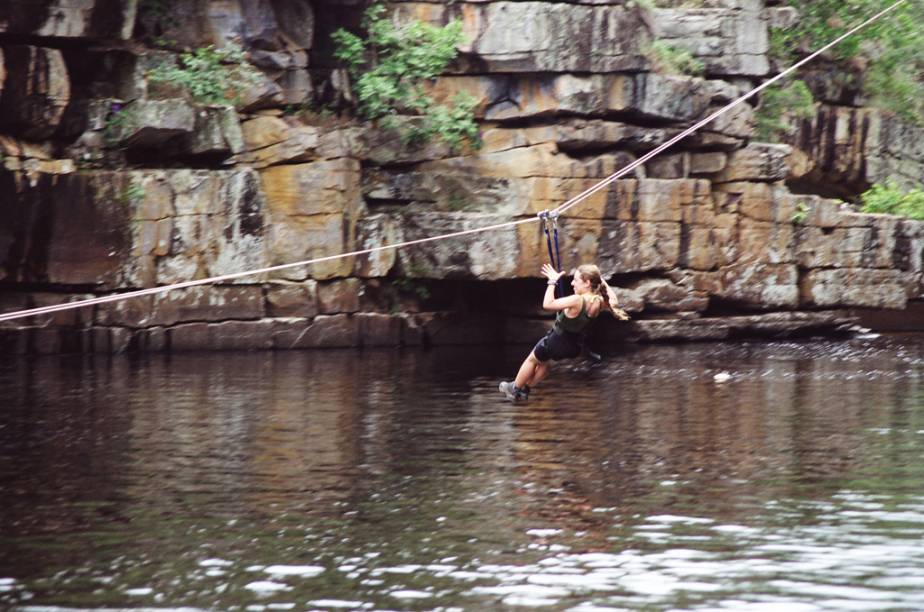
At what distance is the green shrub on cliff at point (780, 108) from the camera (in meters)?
33.1

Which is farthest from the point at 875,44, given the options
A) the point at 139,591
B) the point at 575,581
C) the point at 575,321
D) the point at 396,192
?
the point at 139,591

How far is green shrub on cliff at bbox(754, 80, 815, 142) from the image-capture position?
33.1 m

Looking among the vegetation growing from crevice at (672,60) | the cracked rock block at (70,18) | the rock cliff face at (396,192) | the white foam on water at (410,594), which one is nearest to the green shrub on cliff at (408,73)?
the rock cliff face at (396,192)

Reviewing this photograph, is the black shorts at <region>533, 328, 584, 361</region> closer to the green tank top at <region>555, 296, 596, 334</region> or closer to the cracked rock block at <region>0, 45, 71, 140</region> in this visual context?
the green tank top at <region>555, 296, 596, 334</region>

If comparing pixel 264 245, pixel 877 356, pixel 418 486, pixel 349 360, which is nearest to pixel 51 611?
pixel 418 486

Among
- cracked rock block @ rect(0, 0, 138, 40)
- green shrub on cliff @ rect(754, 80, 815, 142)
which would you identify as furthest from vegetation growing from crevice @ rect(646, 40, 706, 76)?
cracked rock block @ rect(0, 0, 138, 40)

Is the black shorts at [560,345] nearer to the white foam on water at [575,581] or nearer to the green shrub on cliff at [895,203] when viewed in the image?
the white foam on water at [575,581]

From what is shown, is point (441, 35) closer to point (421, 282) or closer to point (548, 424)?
point (421, 282)

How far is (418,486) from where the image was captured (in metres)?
11.9

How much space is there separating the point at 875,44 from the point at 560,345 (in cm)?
2304

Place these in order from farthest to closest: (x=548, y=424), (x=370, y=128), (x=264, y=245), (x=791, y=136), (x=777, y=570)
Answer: (x=791, y=136)
(x=370, y=128)
(x=264, y=245)
(x=548, y=424)
(x=777, y=570)

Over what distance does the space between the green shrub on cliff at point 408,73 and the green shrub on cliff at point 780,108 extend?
8.18 m

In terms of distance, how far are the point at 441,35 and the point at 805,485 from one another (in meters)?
18.2

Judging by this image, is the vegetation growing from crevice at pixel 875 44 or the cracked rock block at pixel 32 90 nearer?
the cracked rock block at pixel 32 90
